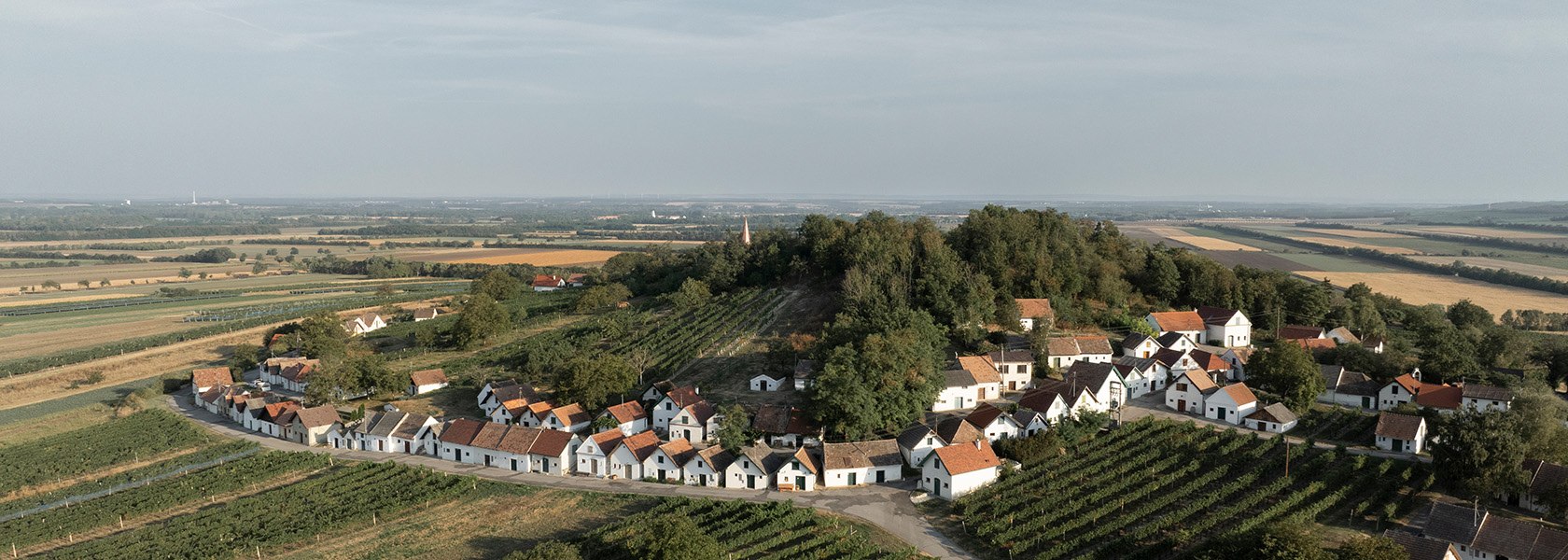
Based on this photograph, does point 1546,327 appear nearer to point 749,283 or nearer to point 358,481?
point 749,283

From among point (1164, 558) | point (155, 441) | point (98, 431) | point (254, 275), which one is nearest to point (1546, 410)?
point (1164, 558)

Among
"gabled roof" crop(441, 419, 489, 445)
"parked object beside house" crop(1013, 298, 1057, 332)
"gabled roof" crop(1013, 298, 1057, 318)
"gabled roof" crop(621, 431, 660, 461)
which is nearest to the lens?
"gabled roof" crop(621, 431, 660, 461)

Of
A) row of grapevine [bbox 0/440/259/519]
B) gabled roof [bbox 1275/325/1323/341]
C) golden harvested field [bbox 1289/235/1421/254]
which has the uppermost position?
golden harvested field [bbox 1289/235/1421/254]

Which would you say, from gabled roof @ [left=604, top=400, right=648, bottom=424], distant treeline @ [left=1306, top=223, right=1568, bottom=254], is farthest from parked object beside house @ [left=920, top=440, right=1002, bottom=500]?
distant treeline @ [left=1306, top=223, right=1568, bottom=254]

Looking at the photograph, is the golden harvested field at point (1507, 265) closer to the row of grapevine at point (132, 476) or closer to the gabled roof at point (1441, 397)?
the gabled roof at point (1441, 397)

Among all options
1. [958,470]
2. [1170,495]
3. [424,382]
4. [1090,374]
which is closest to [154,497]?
[424,382]

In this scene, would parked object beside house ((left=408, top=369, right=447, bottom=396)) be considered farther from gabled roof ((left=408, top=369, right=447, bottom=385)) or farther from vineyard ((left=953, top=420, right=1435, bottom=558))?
vineyard ((left=953, top=420, right=1435, bottom=558))

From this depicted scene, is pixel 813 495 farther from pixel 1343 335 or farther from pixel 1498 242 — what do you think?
pixel 1498 242

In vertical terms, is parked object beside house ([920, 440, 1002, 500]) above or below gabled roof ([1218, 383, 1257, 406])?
below
